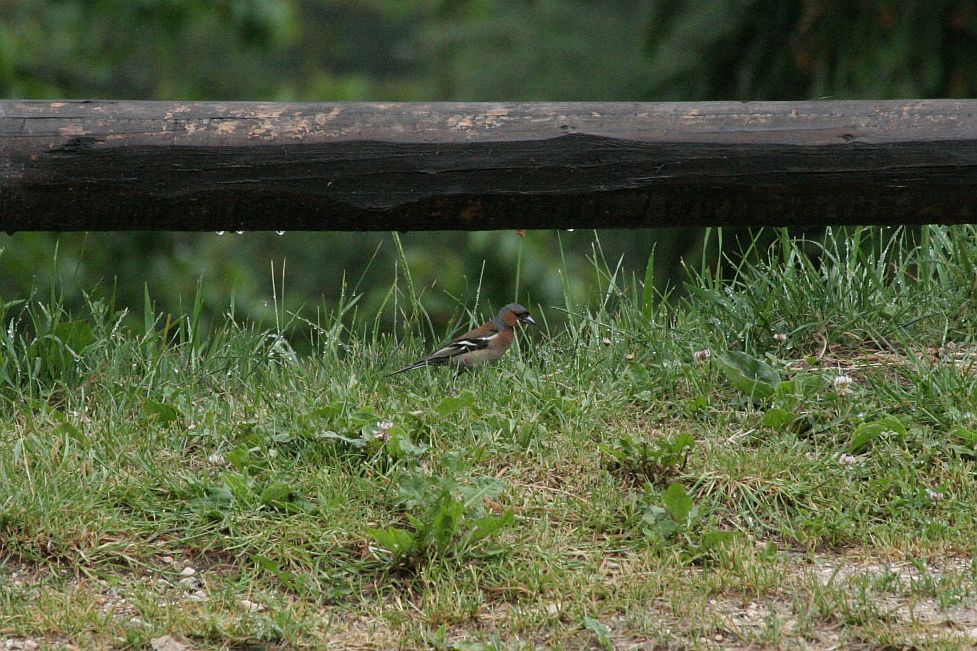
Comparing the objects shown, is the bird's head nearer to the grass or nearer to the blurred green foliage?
the blurred green foliage

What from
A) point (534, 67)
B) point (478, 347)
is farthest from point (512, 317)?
point (534, 67)

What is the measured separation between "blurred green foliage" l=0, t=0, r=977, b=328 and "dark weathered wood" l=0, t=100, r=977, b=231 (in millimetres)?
339

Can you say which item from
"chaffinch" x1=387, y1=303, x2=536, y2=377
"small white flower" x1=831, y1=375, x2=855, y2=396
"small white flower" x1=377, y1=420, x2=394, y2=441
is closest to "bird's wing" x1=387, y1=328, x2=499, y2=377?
"chaffinch" x1=387, y1=303, x2=536, y2=377

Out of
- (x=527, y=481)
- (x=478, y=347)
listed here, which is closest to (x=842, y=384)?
(x=527, y=481)

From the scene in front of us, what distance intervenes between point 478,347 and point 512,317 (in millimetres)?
377

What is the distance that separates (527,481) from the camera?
13.4 ft

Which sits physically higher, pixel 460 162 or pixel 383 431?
pixel 460 162

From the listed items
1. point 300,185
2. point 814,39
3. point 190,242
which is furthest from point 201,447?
point 190,242

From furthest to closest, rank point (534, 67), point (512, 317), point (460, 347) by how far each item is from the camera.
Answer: point (534, 67) → point (512, 317) → point (460, 347)

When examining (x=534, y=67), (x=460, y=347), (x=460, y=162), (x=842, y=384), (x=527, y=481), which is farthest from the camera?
(x=534, y=67)

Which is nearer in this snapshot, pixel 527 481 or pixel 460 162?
pixel 527 481

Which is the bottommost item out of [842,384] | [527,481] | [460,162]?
[527,481]

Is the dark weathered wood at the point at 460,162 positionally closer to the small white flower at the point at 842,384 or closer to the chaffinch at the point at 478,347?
the small white flower at the point at 842,384

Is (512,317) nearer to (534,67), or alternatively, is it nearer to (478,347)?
(478,347)
